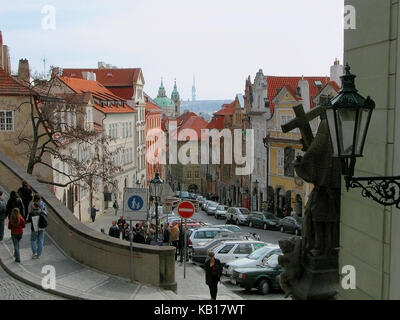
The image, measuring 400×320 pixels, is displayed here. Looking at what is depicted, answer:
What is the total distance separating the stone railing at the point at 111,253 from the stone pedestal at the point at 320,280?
16.5ft

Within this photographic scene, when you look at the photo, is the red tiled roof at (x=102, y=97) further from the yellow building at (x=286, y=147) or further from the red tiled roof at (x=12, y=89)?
the red tiled roof at (x=12, y=89)

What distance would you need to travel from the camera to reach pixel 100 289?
11.9 meters

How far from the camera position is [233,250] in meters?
22.3

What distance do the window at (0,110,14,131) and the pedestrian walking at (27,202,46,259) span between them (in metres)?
16.6

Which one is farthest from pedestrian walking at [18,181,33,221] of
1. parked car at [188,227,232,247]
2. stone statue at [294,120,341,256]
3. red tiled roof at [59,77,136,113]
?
red tiled roof at [59,77,136,113]

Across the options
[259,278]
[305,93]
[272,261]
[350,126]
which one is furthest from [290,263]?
[305,93]

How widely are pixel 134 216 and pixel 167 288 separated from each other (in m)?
1.59

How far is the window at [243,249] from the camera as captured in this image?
73.4ft

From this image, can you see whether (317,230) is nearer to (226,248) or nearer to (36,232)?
(36,232)

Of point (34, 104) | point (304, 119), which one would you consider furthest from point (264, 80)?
point (304, 119)

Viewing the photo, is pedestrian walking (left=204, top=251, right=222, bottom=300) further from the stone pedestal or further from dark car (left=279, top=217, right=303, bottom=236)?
dark car (left=279, top=217, right=303, bottom=236)

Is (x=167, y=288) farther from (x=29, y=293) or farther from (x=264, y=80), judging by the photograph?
(x=264, y=80)

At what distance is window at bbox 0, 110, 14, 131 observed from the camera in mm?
29094

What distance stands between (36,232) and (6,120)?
17.3m
